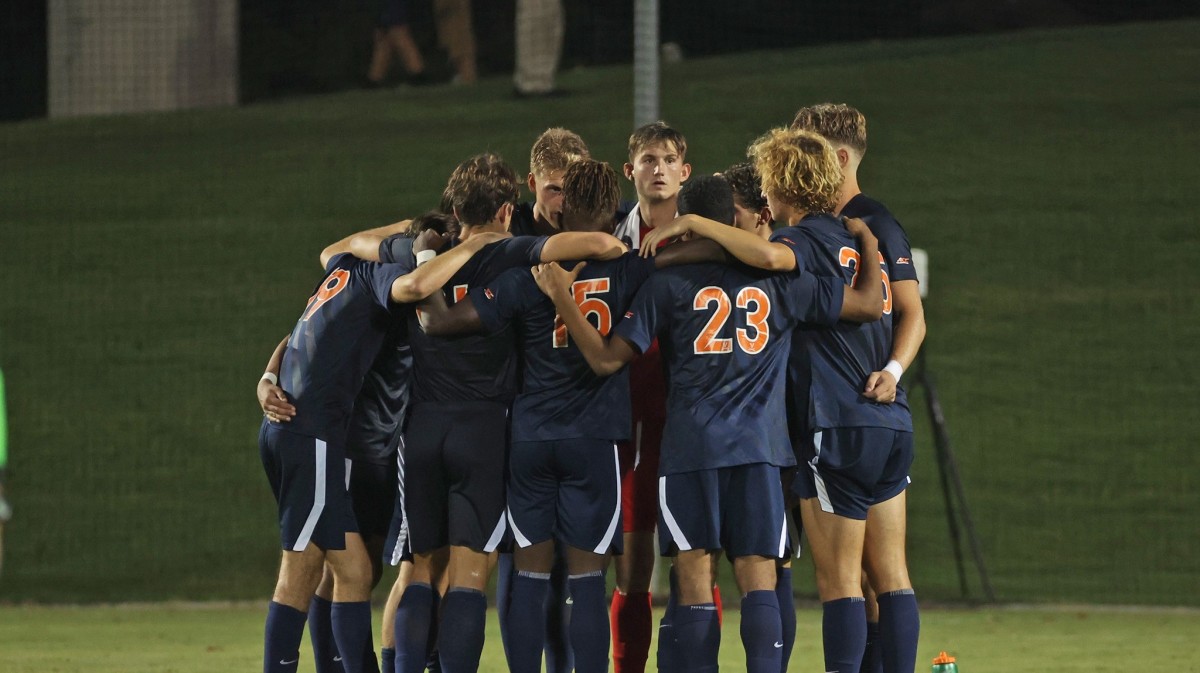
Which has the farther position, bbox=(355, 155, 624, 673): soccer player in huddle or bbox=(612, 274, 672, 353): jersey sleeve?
bbox=(355, 155, 624, 673): soccer player in huddle

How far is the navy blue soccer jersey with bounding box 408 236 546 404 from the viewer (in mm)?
5766

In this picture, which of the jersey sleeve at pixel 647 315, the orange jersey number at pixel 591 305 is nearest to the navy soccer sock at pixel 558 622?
the orange jersey number at pixel 591 305

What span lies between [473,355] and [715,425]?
35.1 inches

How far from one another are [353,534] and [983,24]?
2059 centimetres

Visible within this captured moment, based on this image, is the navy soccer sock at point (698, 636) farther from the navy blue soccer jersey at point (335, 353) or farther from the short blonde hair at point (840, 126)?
Answer: the short blonde hair at point (840, 126)

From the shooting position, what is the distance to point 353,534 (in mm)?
6133

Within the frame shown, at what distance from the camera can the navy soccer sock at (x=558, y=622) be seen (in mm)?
6250

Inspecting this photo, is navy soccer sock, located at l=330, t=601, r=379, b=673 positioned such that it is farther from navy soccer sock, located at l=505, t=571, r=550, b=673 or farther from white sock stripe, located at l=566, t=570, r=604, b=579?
white sock stripe, located at l=566, t=570, r=604, b=579

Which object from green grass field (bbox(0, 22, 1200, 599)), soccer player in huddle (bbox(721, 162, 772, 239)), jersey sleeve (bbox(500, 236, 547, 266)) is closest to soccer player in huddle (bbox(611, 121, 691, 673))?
soccer player in huddle (bbox(721, 162, 772, 239))

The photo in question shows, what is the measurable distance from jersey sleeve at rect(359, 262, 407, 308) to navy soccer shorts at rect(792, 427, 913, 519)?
4.94 ft

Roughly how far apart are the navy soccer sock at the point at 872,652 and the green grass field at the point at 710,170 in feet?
4.59

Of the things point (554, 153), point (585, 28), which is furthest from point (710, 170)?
point (554, 153)

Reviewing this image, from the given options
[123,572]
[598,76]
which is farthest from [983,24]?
[123,572]

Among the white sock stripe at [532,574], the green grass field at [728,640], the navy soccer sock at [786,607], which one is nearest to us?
the white sock stripe at [532,574]
